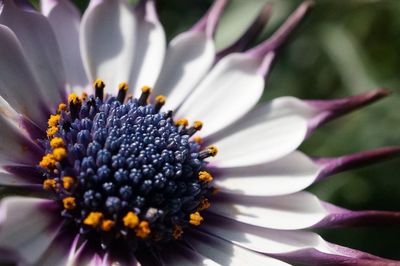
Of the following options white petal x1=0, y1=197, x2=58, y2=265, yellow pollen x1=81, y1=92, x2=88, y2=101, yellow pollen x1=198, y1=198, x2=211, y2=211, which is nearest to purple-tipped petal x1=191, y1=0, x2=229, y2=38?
yellow pollen x1=81, y1=92, x2=88, y2=101

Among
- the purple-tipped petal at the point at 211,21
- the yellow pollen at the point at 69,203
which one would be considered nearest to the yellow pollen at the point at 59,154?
the yellow pollen at the point at 69,203

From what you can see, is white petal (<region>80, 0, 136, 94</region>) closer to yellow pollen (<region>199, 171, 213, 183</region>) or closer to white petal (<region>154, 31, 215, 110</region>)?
white petal (<region>154, 31, 215, 110</region>)

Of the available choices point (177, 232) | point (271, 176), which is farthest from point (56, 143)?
point (271, 176)

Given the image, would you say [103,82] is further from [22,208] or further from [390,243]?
[390,243]

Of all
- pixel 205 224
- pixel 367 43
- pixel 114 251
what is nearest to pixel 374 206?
pixel 367 43

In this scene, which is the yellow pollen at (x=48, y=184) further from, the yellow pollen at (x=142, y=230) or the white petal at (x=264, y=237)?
the white petal at (x=264, y=237)

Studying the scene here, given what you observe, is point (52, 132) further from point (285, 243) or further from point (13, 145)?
point (285, 243)

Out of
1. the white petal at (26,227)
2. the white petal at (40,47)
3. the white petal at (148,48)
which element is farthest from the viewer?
the white petal at (148,48)
